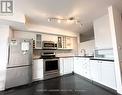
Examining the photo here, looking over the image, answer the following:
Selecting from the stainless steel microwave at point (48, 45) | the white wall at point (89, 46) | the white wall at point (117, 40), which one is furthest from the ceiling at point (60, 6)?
the white wall at point (89, 46)

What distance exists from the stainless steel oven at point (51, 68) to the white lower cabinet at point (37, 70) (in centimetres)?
18

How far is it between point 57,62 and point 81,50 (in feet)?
6.54

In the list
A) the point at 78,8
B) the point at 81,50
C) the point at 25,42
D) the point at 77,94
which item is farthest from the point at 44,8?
the point at 81,50

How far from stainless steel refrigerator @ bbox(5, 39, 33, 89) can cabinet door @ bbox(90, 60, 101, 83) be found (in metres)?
2.37

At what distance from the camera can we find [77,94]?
2.33 meters

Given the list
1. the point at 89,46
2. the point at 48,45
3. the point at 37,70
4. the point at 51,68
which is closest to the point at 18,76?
the point at 37,70

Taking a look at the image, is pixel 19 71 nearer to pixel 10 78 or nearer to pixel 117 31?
pixel 10 78

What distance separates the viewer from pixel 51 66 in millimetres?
3963

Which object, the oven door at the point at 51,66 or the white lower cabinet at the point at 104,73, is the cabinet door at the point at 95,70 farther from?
the oven door at the point at 51,66

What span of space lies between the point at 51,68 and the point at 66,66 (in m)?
0.85

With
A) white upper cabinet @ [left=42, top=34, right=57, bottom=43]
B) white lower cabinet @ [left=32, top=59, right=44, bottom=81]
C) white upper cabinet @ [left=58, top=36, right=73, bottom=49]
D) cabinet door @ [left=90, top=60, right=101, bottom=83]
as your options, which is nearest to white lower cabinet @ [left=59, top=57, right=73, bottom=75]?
white upper cabinet @ [left=58, top=36, right=73, bottom=49]

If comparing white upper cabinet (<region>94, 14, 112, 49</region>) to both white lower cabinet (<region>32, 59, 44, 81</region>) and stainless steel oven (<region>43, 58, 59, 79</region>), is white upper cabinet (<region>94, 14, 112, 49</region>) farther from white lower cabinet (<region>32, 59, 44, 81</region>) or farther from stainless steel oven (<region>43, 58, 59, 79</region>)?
white lower cabinet (<region>32, 59, 44, 81</region>)

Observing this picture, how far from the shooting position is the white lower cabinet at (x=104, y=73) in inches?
94.2

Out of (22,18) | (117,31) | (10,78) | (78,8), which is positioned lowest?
(10,78)
